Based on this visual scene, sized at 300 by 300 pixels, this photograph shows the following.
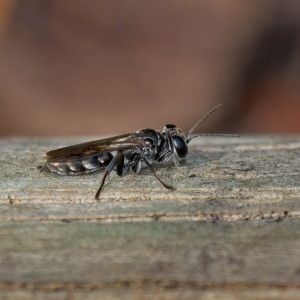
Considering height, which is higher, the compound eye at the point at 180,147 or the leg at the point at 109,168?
the leg at the point at 109,168

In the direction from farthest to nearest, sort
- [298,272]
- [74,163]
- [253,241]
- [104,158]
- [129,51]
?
[129,51] < [104,158] < [74,163] < [253,241] < [298,272]

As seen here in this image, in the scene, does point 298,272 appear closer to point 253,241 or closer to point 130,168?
point 253,241

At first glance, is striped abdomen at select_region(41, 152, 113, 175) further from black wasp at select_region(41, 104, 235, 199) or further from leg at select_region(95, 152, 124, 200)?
leg at select_region(95, 152, 124, 200)

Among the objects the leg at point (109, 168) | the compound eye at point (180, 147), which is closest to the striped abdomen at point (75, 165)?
the leg at point (109, 168)

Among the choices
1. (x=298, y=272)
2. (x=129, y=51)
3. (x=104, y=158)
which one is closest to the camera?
(x=298, y=272)

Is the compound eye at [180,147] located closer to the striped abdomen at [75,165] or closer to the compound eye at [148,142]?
the compound eye at [148,142]

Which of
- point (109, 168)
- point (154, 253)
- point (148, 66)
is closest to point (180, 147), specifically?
point (109, 168)

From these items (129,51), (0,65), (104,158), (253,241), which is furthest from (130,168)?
(0,65)
